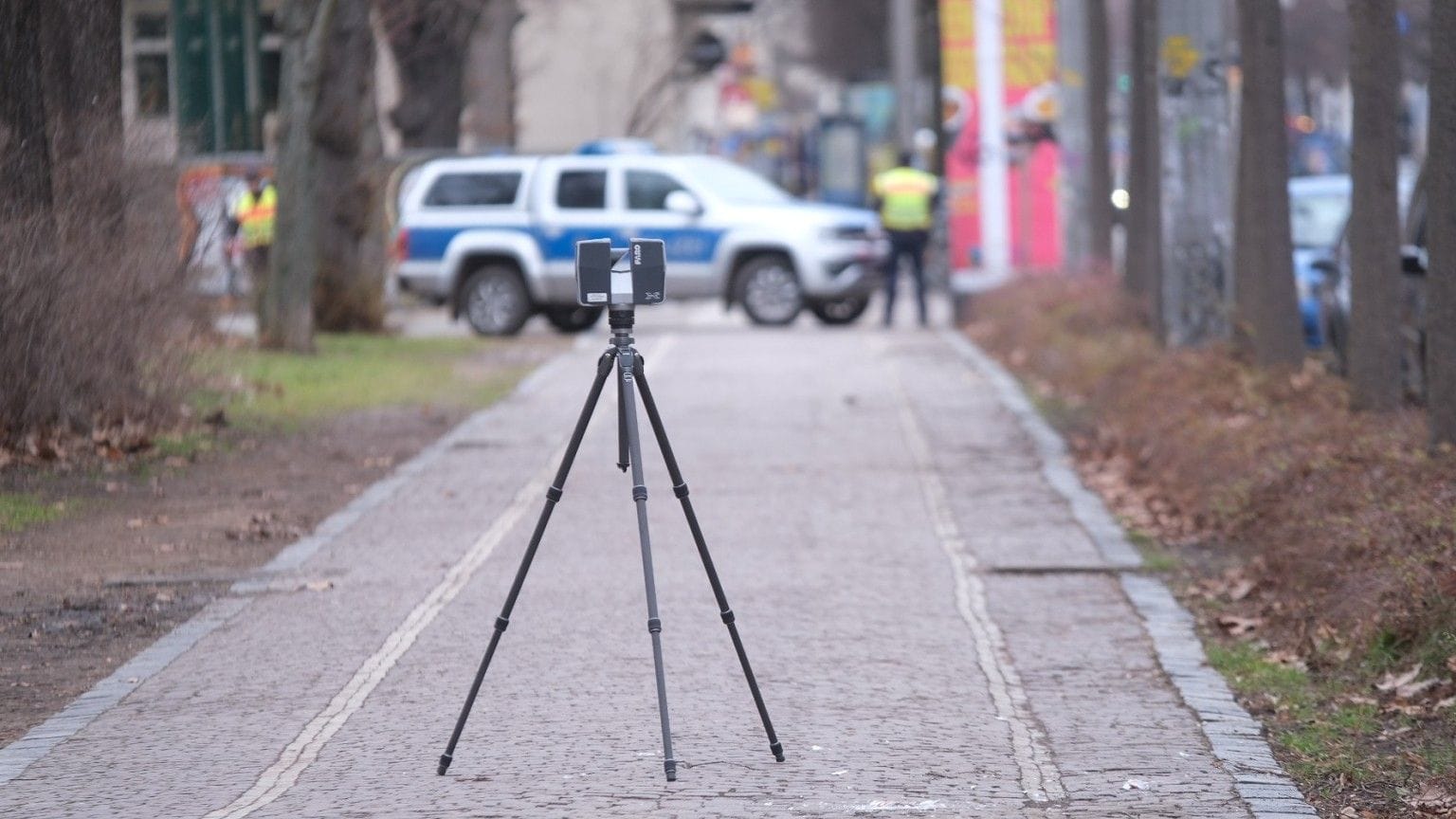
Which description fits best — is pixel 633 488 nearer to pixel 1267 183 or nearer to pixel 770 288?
pixel 1267 183

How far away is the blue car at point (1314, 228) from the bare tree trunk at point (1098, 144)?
2472 mm

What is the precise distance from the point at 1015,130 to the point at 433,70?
8.48 m

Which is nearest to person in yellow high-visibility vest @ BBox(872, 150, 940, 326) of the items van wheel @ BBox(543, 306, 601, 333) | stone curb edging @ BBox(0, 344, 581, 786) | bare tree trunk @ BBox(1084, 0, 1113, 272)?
bare tree trunk @ BBox(1084, 0, 1113, 272)

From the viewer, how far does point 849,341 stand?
23.6 m

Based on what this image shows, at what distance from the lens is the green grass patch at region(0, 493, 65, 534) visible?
10.9 meters

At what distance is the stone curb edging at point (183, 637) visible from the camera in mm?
7066

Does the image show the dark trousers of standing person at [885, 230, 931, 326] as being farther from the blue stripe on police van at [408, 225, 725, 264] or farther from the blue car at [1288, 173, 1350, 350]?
the blue car at [1288, 173, 1350, 350]

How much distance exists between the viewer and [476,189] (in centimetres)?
2644

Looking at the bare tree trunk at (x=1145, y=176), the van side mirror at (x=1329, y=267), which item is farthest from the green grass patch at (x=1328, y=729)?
the bare tree trunk at (x=1145, y=176)

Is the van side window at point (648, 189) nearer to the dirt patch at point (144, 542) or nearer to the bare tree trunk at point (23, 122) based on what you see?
the dirt patch at point (144, 542)

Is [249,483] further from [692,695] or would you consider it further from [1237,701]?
[1237,701]

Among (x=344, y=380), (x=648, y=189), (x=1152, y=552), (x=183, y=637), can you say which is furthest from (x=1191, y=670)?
(x=648, y=189)

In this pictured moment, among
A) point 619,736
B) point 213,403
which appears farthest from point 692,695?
point 213,403

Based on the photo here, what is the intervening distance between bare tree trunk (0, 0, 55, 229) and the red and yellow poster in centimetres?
1819
